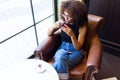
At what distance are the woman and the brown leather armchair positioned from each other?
0.09 metres

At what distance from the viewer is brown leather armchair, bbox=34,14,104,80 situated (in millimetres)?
1328

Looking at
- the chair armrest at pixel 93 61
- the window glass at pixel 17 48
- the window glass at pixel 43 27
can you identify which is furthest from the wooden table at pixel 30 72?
the window glass at pixel 43 27

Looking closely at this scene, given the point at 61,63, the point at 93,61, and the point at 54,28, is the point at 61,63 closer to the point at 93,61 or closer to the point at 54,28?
the point at 93,61

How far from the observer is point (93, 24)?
1588mm

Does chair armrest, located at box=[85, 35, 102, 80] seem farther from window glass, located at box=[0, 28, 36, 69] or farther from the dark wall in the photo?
window glass, located at box=[0, 28, 36, 69]

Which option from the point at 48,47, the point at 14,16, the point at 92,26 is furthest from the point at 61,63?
the point at 14,16

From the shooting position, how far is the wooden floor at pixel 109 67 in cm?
180

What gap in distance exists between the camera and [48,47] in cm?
153

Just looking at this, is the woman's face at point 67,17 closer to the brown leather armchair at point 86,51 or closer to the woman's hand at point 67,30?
the woman's hand at point 67,30

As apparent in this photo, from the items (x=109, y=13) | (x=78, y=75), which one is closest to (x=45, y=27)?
(x=109, y=13)

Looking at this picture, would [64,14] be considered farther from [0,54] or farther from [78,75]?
[0,54]

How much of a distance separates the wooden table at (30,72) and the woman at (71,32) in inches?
5.5

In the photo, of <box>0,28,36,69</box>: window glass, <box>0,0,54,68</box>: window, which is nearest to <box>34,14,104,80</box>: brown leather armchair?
<box>0,0,54,68</box>: window

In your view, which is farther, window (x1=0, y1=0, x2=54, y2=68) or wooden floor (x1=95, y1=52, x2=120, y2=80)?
window (x1=0, y1=0, x2=54, y2=68)
